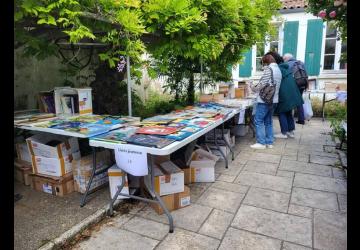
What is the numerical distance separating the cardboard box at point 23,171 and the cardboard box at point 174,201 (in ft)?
5.44

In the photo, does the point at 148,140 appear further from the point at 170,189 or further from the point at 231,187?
the point at 231,187

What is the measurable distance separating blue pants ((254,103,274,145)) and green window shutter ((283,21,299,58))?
5.16 m

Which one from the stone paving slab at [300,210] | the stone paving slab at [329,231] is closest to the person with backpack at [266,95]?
the stone paving slab at [300,210]

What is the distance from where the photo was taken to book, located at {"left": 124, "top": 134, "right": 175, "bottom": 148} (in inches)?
105

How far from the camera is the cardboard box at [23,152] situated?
377 centimetres

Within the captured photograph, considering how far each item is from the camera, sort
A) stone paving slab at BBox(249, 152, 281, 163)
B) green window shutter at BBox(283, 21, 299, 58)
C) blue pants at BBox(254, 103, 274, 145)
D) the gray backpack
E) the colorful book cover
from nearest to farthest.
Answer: the colorful book cover, stone paving slab at BBox(249, 152, 281, 163), the gray backpack, blue pants at BBox(254, 103, 274, 145), green window shutter at BBox(283, 21, 299, 58)

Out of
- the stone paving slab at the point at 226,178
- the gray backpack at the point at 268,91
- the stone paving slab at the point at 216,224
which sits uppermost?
the gray backpack at the point at 268,91

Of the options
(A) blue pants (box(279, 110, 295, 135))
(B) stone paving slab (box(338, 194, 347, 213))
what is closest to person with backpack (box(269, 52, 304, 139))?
(A) blue pants (box(279, 110, 295, 135))

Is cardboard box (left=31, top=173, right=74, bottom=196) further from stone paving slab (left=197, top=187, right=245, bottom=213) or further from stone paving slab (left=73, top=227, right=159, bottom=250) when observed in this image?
stone paving slab (left=197, top=187, right=245, bottom=213)

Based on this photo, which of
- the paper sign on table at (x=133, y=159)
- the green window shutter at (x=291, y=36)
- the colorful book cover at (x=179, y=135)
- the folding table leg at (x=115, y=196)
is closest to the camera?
the paper sign on table at (x=133, y=159)

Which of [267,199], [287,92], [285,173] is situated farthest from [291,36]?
[267,199]

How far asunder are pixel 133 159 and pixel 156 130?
1.79 feet

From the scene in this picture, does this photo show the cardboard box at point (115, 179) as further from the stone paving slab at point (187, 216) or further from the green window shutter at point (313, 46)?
the green window shutter at point (313, 46)
